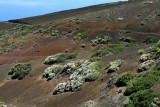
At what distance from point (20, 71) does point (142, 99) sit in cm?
1528

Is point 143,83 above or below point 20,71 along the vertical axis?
above

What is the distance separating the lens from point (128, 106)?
28.9 feet

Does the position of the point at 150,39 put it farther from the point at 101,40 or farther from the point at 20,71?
the point at 20,71

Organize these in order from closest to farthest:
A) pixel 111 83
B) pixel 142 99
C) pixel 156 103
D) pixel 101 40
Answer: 1. pixel 156 103
2. pixel 142 99
3. pixel 111 83
4. pixel 101 40

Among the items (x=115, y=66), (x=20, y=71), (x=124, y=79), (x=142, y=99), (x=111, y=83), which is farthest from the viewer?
(x=20, y=71)

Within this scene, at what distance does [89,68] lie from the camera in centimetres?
1577

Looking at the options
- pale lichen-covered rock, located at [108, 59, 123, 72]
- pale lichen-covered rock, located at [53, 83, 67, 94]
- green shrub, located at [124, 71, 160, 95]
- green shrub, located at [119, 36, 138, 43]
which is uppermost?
green shrub, located at [124, 71, 160, 95]

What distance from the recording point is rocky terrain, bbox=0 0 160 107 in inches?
432

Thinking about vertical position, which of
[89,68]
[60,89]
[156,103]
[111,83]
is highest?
[156,103]

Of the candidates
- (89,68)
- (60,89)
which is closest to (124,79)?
(89,68)

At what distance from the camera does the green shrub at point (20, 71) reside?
2061cm

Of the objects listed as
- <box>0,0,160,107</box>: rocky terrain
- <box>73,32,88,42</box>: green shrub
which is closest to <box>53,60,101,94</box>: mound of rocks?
<box>0,0,160,107</box>: rocky terrain

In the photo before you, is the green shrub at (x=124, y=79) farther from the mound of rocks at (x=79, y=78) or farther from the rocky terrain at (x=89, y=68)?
the mound of rocks at (x=79, y=78)

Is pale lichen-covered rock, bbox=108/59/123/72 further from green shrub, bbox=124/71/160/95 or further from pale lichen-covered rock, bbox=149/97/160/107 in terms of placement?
pale lichen-covered rock, bbox=149/97/160/107
